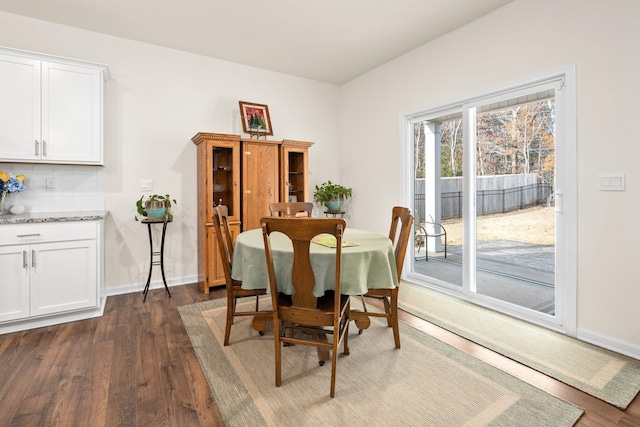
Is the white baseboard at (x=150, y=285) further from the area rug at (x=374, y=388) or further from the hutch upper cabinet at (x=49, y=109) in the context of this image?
the area rug at (x=374, y=388)

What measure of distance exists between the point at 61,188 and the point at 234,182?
1.74 m

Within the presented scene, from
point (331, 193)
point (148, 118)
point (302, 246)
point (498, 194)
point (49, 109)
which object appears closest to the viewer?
point (302, 246)

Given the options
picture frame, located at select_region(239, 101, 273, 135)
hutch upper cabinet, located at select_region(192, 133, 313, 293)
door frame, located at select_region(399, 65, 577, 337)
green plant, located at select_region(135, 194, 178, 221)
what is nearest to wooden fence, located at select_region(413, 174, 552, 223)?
door frame, located at select_region(399, 65, 577, 337)

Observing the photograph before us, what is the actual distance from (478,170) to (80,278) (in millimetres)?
3958

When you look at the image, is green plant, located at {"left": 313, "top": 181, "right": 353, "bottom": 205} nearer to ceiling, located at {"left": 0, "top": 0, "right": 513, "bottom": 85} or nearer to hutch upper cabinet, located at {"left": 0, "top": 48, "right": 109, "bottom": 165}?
ceiling, located at {"left": 0, "top": 0, "right": 513, "bottom": 85}

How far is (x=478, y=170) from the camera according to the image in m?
3.33

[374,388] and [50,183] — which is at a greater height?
[50,183]

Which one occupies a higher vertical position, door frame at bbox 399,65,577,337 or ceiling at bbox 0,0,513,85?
ceiling at bbox 0,0,513,85

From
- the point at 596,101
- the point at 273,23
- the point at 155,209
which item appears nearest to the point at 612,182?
the point at 596,101

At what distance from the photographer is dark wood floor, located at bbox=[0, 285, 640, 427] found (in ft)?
5.38

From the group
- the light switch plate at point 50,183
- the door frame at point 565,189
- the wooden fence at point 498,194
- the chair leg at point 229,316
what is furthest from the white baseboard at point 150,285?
the door frame at point 565,189

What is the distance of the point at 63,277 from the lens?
2.80 meters

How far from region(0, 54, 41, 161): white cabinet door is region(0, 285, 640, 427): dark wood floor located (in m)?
1.61

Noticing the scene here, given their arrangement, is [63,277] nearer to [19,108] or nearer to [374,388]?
[19,108]
